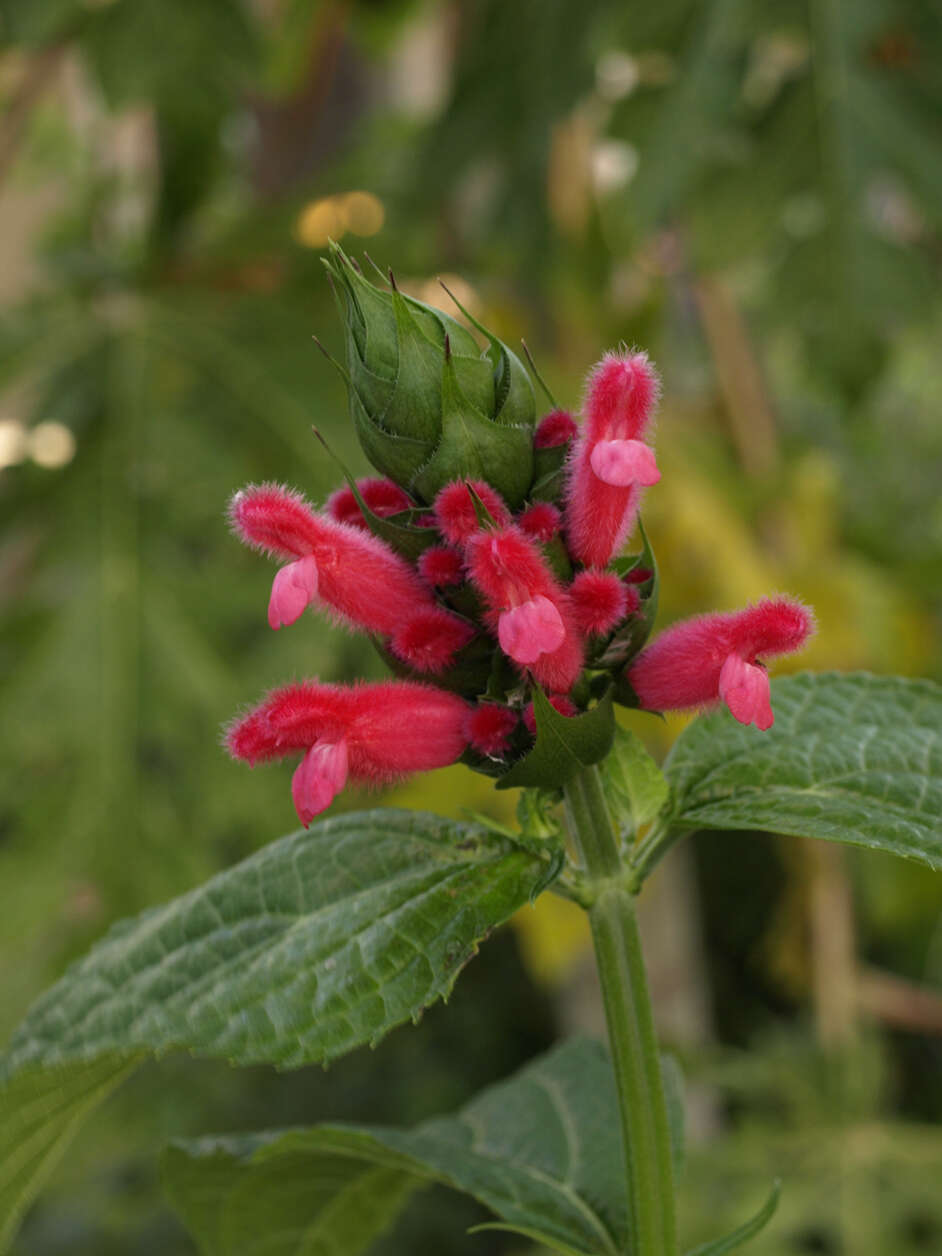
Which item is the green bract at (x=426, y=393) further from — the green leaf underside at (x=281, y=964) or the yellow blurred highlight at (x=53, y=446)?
the yellow blurred highlight at (x=53, y=446)

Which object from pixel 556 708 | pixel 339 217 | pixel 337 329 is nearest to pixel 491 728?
pixel 556 708

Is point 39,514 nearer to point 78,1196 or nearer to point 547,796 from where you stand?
point 547,796

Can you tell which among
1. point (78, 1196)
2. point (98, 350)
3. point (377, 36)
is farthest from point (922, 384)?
point (78, 1196)

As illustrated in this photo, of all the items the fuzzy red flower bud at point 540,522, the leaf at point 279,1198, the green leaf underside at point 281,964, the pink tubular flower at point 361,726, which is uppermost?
the fuzzy red flower bud at point 540,522

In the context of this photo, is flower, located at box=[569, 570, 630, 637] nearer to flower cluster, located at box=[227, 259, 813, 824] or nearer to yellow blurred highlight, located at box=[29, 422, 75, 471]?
flower cluster, located at box=[227, 259, 813, 824]

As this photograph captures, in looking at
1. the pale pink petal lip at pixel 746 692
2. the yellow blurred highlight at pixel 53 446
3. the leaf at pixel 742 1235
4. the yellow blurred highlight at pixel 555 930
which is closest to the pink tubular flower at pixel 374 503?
the pale pink petal lip at pixel 746 692

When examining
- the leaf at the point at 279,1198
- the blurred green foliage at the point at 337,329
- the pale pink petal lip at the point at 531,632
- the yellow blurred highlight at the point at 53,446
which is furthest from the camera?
the yellow blurred highlight at the point at 53,446
